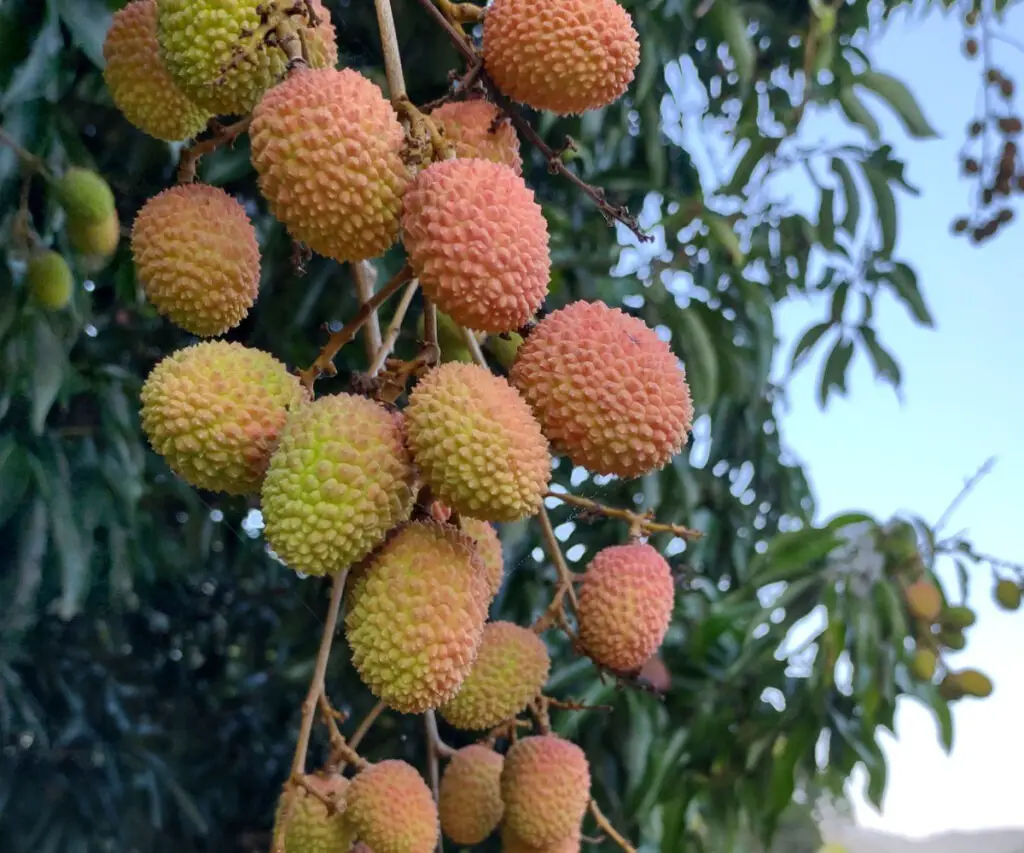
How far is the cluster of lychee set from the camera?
42cm

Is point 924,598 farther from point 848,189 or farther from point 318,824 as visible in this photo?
point 318,824

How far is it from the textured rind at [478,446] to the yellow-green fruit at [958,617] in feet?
3.25

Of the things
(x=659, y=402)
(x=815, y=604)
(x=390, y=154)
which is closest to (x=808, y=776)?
(x=815, y=604)

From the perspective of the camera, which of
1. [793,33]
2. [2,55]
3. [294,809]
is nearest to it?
[294,809]

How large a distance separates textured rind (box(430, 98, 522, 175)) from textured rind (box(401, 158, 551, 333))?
0.05m

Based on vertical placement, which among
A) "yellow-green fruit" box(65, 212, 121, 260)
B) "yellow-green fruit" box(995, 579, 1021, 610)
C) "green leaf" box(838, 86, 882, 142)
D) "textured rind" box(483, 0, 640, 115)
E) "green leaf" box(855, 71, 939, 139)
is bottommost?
"yellow-green fruit" box(995, 579, 1021, 610)

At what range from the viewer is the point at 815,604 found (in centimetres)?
111

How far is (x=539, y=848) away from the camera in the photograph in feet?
2.24

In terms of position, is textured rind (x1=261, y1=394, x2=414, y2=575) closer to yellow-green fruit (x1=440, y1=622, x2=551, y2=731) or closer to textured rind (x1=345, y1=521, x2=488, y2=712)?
textured rind (x1=345, y1=521, x2=488, y2=712)

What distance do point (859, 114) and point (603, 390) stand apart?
1130 mm

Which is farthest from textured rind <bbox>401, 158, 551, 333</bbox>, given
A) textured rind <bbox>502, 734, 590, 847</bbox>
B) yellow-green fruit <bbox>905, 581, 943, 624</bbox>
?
yellow-green fruit <bbox>905, 581, 943, 624</bbox>

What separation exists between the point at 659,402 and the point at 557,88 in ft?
0.49

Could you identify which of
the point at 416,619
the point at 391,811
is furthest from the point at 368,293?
the point at 391,811

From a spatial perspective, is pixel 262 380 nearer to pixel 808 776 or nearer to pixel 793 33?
pixel 808 776
